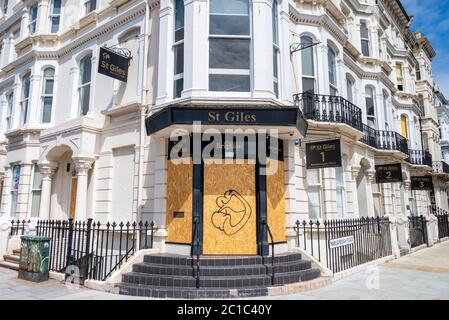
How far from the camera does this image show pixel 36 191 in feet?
46.7

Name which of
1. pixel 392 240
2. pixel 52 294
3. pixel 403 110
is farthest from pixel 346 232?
pixel 403 110

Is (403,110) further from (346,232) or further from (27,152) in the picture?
(27,152)

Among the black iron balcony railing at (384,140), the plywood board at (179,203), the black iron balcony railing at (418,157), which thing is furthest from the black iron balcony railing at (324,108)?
the black iron balcony railing at (418,157)

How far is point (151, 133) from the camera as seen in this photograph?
918 cm

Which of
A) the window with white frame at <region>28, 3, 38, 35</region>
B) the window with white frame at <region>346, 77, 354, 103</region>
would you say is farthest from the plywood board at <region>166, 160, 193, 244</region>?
the window with white frame at <region>28, 3, 38, 35</region>

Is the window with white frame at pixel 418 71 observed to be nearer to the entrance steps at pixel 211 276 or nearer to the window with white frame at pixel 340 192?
the window with white frame at pixel 340 192

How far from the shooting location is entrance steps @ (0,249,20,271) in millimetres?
10491

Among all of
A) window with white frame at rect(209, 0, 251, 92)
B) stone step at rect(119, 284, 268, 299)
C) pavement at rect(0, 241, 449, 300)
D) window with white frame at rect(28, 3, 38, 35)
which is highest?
window with white frame at rect(28, 3, 38, 35)

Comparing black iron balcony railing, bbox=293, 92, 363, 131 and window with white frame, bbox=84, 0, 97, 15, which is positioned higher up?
window with white frame, bbox=84, 0, 97, 15

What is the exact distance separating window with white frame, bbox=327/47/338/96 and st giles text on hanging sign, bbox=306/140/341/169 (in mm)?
3554

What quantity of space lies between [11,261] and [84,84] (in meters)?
7.34

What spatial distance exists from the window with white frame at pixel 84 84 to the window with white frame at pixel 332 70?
1000 centimetres

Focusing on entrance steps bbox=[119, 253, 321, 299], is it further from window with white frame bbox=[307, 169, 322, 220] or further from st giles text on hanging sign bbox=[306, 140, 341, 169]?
st giles text on hanging sign bbox=[306, 140, 341, 169]

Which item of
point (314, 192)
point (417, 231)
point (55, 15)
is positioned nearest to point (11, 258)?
point (314, 192)
